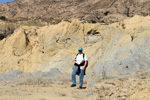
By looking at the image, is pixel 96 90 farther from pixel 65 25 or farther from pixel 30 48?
pixel 30 48

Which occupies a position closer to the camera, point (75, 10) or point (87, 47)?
point (87, 47)

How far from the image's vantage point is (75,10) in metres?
77.9

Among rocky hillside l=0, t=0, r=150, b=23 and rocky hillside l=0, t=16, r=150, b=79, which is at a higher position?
rocky hillside l=0, t=0, r=150, b=23

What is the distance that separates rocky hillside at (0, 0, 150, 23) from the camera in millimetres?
62638

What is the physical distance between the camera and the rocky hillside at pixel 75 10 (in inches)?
2466

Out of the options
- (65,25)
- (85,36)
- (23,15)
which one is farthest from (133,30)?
(23,15)

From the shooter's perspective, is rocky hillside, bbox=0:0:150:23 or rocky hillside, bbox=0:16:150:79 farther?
rocky hillside, bbox=0:0:150:23

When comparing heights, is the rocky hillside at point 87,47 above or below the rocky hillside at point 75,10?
below

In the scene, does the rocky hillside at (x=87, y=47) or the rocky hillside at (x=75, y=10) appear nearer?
the rocky hillside at (x=87, y=47)

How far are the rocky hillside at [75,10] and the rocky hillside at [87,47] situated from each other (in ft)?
132

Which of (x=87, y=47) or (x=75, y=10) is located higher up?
(x=75, y=10)

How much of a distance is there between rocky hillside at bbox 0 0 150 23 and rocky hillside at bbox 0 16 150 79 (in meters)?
40.4

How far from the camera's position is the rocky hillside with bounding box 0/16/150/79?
1040cm

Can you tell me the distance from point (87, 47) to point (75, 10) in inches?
2587
